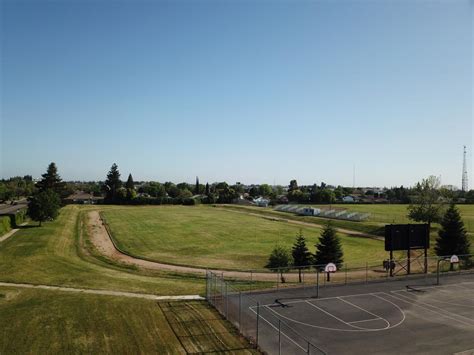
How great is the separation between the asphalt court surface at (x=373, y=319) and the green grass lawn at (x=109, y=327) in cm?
309

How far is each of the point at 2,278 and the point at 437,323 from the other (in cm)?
3307

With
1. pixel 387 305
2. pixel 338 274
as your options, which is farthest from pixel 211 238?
pixel 387 305

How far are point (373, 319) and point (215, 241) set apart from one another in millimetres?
40319

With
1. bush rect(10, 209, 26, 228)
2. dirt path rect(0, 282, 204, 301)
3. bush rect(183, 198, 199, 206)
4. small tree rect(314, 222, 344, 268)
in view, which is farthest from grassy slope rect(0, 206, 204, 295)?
bush rect(183, 198, 199, 206)

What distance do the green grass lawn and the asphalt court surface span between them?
309 centimetres

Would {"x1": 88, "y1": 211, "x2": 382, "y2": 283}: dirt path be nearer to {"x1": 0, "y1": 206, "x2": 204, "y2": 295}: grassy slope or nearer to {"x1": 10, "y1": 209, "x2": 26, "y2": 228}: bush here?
{"x1": 0, "y1": 206, "x2": 204, "y2": 295}: grassy slope

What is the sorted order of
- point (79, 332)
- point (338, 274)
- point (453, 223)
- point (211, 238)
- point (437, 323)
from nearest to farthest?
1. point (79, 332)
2. point (437, 323)
3. point (338, 274)
4. point (453, 223)
5. point (211, 238)

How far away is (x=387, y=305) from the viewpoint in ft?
88.4

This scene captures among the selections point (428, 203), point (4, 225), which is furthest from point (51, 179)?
point (428, 203)

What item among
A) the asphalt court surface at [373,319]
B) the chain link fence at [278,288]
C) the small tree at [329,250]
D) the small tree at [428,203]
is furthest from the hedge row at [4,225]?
the small tree at [428,203]

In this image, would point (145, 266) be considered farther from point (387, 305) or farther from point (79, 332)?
point (387, 305)

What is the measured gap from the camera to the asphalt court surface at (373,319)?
2003 cm

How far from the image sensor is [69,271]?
37312mm

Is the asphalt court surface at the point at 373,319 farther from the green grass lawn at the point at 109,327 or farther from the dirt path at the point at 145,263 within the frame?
the dirt path at the point at 145,263
